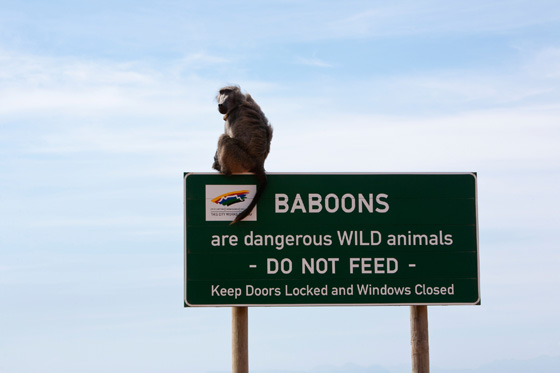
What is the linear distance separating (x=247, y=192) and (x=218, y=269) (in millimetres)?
893

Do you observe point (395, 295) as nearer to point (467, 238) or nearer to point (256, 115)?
point (467, 238)

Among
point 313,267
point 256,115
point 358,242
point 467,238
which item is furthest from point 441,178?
point 256,115

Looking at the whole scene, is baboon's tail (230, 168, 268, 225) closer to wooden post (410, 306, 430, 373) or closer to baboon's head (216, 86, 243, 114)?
baboon's head (216, 86, 243, 114)

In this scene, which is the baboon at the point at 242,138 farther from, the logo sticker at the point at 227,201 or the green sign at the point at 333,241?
the green sign at the point at 333,241

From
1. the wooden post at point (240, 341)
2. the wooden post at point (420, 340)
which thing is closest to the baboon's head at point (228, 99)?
the wooden post at point (240, 341)

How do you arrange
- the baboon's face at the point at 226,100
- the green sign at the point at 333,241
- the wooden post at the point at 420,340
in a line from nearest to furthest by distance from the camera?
the green sign at the point at 333,241 → the wooden post at the point at 420,340 → the baboon's face at the point at 226,100

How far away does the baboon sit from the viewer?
769 centimetres

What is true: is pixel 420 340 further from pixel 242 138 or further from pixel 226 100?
pixel 226 100

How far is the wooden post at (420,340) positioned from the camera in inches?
299

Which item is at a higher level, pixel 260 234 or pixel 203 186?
pixel 203 186

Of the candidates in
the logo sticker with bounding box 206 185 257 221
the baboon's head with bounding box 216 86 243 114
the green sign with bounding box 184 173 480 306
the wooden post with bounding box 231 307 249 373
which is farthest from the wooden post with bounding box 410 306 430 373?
the baboon's head with bounding box 216 86 243 114

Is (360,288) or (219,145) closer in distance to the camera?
(360,288)

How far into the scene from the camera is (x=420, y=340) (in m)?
7.63

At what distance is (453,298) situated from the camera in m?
7.55
